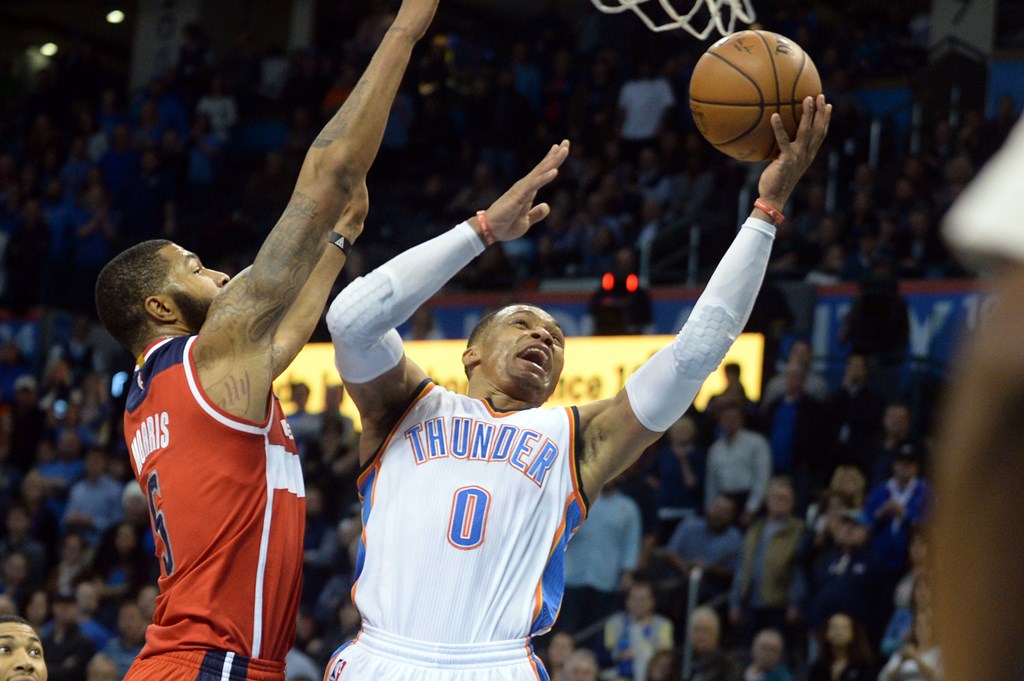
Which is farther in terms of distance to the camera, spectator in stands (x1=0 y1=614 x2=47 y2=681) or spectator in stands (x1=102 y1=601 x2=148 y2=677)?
spectator in stands (x1=102 y1=601 x2=148 y2=677)

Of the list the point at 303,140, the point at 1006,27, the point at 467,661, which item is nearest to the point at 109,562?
the point at 303,140

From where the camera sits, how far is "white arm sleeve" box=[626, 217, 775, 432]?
374 centimetres

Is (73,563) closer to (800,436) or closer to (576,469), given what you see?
(800,436)

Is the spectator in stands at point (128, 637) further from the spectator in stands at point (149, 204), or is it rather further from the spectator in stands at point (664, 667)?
the spectator in stands at point (149, 204)

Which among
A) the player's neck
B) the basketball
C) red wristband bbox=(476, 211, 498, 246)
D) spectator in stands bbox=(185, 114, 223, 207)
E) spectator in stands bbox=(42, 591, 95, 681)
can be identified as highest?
spectator in stands bbox=(185, 114, 223, 207)

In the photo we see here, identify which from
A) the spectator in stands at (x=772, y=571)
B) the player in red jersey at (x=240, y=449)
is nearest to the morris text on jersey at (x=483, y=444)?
the player in red jersey at (x=240, y=449)

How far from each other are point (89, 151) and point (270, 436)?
1538cm

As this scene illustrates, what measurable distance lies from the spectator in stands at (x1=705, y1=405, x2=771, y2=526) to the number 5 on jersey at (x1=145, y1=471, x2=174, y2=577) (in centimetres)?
667

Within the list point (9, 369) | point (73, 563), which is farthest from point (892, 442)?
point (9, 369)

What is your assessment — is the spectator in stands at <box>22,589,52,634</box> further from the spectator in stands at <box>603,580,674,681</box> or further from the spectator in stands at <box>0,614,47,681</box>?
the spectator in stands at <box>0,614,47,681</box>

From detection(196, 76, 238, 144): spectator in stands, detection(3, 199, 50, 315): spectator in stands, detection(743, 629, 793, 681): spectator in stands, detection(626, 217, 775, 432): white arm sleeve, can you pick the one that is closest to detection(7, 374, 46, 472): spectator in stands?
detection(3, 199, 50, 315): spectator in stands

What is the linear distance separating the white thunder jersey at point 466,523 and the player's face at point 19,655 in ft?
6.41

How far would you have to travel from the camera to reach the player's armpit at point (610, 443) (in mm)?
3982

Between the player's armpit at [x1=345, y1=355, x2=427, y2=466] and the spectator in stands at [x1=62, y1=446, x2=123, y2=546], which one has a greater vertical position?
the player's armpit at [x1=345, y1=355, x2=427, y2=466]
